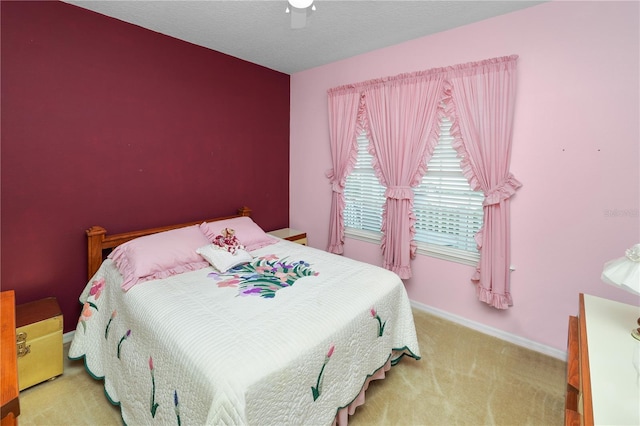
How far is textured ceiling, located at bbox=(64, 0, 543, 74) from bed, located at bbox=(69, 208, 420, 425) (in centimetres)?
168

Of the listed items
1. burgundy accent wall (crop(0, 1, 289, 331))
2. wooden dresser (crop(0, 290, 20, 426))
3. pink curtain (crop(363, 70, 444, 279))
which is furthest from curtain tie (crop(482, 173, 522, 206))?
wooden dresser (crop(0, 290, 20, 426))

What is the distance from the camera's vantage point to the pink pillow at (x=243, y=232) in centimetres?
272

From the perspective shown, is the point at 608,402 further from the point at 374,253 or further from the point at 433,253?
the point at 374,253

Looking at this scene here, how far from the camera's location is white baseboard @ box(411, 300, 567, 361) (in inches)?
92.1

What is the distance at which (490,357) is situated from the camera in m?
2.32

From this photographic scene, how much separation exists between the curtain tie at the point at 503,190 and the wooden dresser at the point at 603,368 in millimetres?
928

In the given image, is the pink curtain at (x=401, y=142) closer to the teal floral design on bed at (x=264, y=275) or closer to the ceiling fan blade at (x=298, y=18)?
the ceiling fan blade at (x=298, y=18)

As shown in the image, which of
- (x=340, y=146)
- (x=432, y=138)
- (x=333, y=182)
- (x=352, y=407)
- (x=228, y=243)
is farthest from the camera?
(x=333, y=182)

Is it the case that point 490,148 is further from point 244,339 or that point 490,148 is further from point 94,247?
point 94,247

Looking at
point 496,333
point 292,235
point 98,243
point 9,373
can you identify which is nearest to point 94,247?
point 98,243

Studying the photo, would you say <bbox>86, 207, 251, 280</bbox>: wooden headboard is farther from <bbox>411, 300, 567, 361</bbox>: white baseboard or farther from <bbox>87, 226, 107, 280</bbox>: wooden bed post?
<bbox>411, 300, 567, 361</bbox>: white baseboard

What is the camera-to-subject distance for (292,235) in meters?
3.63

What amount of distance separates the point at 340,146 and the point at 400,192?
2.85ft

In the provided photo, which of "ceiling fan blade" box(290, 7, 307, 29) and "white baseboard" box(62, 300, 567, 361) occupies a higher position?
"ceiling fan blade" box(290, 7, 307, 29)
